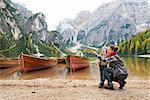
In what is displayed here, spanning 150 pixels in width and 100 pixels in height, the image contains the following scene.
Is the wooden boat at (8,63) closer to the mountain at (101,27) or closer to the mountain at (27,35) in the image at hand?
the mountain at (27,35)

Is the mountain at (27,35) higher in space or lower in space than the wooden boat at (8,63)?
higher

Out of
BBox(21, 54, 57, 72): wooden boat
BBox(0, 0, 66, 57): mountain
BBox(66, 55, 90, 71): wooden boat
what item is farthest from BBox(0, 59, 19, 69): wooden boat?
BBox(66, 55, 90, 71): wooden boat

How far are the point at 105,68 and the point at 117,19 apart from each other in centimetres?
606

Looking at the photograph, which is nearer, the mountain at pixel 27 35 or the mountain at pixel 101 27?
the mountain at pixel 101 27

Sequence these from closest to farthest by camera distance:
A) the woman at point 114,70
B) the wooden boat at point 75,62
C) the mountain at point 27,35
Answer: the woman at point 114,70 → the wooden boat at point 75,62 → the mountain at point 27,35

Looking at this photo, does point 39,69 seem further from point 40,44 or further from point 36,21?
point 36,21

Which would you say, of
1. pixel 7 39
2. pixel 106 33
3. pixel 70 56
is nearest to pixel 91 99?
pixel 106 33

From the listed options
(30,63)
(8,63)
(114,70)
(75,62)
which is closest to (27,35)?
(30,63)

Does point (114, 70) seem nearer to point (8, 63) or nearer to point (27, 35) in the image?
point (27, 35)

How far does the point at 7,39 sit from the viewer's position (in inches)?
677

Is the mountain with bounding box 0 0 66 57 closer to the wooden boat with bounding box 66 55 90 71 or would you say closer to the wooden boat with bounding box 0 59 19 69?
the wooden boat with bounding box 0 59 19 69

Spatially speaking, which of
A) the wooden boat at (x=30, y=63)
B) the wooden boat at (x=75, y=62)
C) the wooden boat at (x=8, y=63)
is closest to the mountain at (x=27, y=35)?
the wooden boat at (x=8, y=63)

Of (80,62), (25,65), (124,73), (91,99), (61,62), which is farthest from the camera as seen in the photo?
(61,62)

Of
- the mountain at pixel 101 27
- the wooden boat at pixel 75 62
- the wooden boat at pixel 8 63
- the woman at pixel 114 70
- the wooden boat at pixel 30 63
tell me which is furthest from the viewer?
the wooden boat at pixel 8 63
